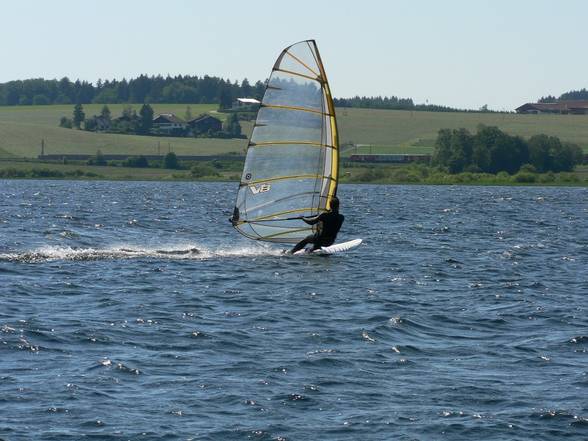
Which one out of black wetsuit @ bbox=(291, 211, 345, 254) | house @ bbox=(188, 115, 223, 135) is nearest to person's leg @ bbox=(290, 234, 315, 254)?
black wetsuit @ bbox=(291, 211, 345, 254)

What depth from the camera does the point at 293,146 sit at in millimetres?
30125

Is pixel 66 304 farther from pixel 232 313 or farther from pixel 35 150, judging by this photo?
pixel 35 150

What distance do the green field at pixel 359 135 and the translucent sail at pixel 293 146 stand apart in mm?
112721

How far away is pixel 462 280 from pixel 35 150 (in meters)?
123

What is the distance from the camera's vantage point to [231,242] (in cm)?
3666

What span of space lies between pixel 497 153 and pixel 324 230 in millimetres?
104426

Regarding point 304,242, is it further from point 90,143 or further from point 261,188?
point 90,143

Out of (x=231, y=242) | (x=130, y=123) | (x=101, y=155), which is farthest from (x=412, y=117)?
(x=231, y=242)

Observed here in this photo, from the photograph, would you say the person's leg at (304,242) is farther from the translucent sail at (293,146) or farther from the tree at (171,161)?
the tree at (171,161)

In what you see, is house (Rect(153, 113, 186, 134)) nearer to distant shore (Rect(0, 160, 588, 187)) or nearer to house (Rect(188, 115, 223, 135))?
house (Rect(188, 115, 223, 135))

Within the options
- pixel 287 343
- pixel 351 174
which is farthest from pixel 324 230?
pixel 351 174

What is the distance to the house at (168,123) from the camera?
586 ft

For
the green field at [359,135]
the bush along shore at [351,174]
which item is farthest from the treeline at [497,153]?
the green field at [359,135]

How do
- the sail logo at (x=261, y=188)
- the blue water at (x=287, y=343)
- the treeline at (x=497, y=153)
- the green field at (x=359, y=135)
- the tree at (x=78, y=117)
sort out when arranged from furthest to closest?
the tree at (x=78, y=117) → the green field at (x=359, y=135) → the treeline at (x=497, y=153) → the sail logo at (x=261, y=188) → the blue water at (x=287, y=343)
